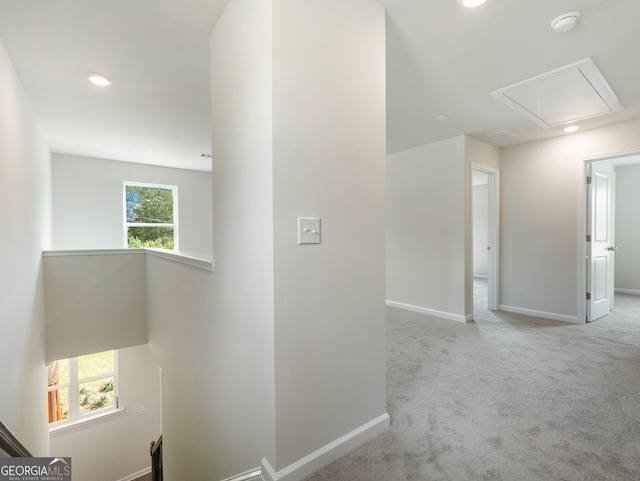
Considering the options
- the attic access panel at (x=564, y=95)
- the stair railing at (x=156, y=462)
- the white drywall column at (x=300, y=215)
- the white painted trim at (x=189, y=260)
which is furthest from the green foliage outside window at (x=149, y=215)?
the attic access panel at (x=564, y=95)

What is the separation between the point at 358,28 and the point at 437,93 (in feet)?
4.85

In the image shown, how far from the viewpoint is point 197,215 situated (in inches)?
263

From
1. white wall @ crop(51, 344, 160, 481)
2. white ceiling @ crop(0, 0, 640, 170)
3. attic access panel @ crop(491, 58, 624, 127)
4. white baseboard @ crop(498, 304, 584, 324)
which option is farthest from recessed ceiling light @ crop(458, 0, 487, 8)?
white wall @ crop(51, 344, 160, 481)

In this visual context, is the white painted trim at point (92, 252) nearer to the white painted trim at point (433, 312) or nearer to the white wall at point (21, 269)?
the white wall at point (21, 269)

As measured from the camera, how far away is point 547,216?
13.4 feet

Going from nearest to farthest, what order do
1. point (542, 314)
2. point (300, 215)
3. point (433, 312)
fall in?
point (300, 215), point (542, 314), point (433, 312)

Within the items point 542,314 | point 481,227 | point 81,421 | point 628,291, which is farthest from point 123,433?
point 628,291

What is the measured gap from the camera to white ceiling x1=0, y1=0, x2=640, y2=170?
1854 millimetres

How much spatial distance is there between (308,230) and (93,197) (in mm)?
5663

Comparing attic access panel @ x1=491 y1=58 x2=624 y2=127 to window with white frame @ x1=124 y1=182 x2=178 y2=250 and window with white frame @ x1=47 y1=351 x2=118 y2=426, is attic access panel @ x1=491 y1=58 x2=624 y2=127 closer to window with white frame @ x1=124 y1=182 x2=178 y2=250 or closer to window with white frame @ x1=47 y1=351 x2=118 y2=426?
window with white frame @ x1=124 y1=182 x2=178 y2=250

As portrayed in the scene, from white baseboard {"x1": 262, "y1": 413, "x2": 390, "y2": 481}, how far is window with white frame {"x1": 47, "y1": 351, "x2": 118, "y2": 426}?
566 centimetres

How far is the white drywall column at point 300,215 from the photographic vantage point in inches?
55.4

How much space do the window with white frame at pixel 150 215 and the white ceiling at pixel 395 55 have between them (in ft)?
7.74

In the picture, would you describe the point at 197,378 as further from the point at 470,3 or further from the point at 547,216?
the point at 547,216
